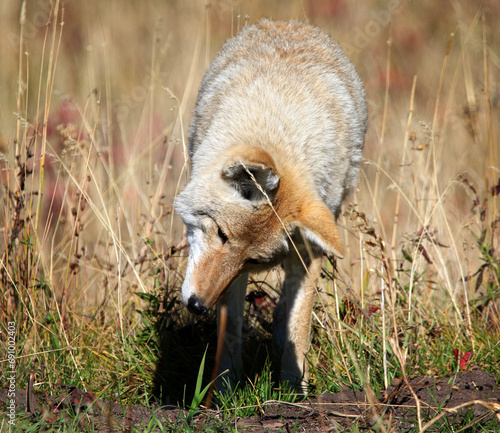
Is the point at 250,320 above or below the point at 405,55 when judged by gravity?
below

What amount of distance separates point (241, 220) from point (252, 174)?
0.28 m

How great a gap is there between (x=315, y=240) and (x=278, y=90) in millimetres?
1244

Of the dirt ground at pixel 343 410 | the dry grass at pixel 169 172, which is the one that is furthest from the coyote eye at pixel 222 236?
the dirt ground at pixel 343 410

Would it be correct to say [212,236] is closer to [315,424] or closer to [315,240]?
[315,240]

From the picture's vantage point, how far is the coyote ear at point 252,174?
287 cm

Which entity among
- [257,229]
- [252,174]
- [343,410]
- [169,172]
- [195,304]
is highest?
[252,174]

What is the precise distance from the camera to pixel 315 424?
9.29 ft

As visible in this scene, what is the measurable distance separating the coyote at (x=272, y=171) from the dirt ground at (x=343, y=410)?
0.57m

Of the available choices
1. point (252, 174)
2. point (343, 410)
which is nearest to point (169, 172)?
point (252, 174)

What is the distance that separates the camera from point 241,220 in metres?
3.07

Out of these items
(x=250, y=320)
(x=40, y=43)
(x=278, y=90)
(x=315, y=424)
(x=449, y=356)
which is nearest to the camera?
(x=315, y=424)

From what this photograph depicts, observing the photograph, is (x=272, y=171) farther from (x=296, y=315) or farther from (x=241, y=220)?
(x=296, y=315)

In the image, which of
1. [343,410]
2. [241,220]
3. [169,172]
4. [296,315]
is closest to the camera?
[343,410]

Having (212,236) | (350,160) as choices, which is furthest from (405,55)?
(212,236)
